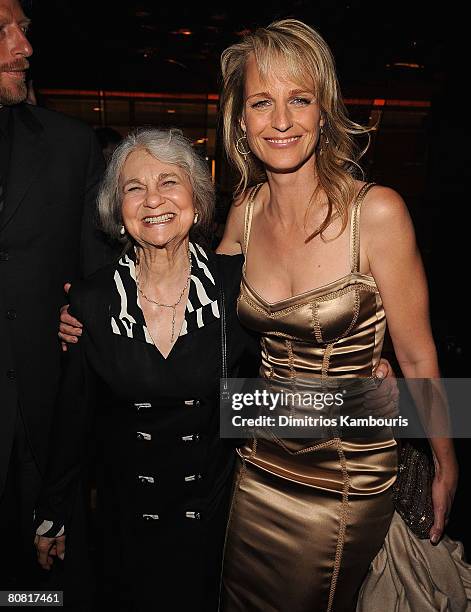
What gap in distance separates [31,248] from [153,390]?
0.70m

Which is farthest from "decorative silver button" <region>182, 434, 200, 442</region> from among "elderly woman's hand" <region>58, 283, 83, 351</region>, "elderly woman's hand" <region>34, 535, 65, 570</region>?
"elderly woman's hand" <region>34, 535, 65, 570</region>

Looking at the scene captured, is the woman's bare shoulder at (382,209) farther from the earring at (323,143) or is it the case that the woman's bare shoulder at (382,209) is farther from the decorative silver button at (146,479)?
the decorative silver button at (146,479)

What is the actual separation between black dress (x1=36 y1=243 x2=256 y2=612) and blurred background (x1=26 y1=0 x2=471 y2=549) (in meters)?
0.83

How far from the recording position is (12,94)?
6.83 feet

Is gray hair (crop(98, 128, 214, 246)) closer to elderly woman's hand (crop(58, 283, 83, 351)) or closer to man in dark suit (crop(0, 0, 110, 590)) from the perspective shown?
man in dark suit (crop(0, 0, 110, 590))

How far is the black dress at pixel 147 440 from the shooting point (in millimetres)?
1906

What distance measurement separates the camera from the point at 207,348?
1936 millimetres

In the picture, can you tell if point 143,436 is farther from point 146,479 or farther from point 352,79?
point 352,79

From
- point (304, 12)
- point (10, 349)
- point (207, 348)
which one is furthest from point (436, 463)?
point (304, 12)

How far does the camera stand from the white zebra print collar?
1.92 m

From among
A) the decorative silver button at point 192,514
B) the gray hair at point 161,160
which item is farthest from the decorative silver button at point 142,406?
the gray hair at point 161,160

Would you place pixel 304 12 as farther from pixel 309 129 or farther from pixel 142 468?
pixel 142 468

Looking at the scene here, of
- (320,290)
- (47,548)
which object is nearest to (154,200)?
(320,290)

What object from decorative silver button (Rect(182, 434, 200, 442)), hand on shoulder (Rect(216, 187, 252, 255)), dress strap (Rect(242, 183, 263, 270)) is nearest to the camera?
decorative silver button (Rect(182, 434, 200, 442))
